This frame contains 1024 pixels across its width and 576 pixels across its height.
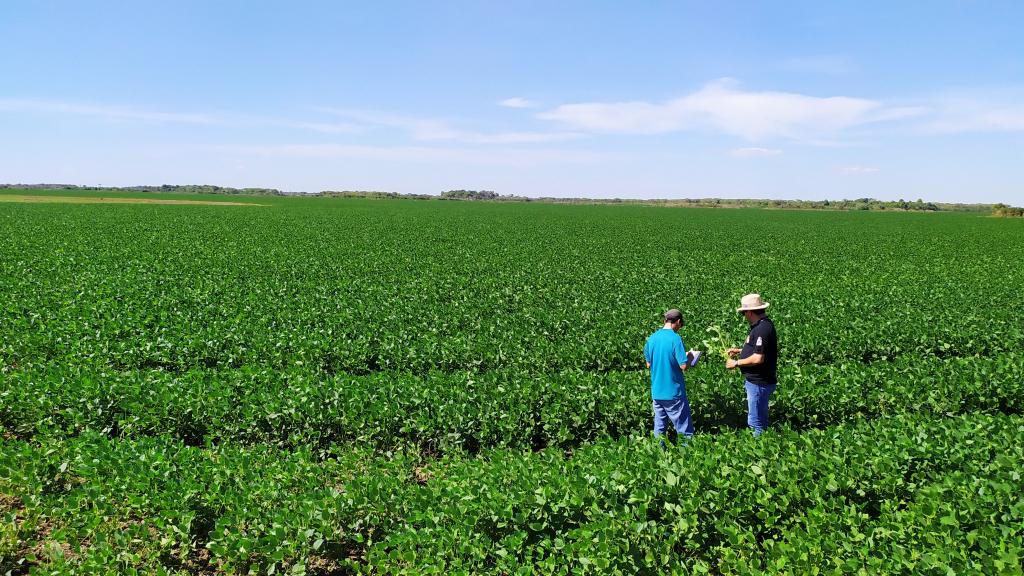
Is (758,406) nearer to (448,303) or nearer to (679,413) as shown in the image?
(679,413)

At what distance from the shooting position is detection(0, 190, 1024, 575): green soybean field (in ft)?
17.0

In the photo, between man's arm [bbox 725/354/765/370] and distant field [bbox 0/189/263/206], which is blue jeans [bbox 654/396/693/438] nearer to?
man's arm [bbox 725/354/765/370]

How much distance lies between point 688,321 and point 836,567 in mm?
10483

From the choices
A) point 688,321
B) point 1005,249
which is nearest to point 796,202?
point 1005,249

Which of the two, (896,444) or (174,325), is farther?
(174,325)

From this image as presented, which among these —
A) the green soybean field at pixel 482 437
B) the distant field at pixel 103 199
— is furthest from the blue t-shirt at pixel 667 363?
the distant field at pixel 103 199

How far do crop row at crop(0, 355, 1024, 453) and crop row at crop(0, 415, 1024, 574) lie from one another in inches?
59.6

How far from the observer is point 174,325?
1337cm

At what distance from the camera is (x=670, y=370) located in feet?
24.1

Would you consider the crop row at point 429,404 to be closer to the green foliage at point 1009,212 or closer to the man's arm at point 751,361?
the man's arm at point 751,361

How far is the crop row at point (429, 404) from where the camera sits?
8.34 m

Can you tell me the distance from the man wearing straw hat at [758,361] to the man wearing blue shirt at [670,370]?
84 cm

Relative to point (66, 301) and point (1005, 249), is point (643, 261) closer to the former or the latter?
point (66, 301)

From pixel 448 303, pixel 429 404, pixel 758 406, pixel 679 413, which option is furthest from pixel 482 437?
pixel 448 303
